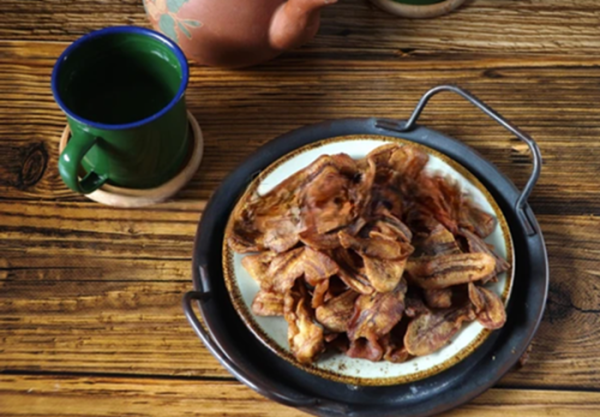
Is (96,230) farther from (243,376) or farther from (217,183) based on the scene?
(243,376)

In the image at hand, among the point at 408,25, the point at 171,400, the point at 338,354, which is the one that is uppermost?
the point at 408,25

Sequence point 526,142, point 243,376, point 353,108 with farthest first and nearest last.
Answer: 1. point 353,108
2. point 526,142
3. point 243,376

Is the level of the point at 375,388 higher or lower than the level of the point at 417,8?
lower

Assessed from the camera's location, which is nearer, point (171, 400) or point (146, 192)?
point (171, 400)

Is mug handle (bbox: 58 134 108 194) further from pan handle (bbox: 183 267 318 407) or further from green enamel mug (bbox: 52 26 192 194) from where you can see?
pan handle (bbox: 183 267 318 407)

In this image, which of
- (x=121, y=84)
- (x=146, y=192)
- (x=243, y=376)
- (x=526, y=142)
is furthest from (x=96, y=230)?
(x=526, y=142)

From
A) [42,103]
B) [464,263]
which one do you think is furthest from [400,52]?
[42,103]
